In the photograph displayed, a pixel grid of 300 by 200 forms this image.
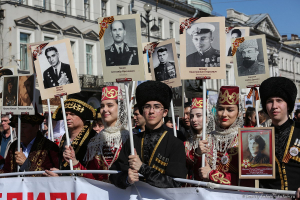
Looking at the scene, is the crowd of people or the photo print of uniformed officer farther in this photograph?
the photo print of uniformed officer

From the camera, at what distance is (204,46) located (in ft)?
14.8

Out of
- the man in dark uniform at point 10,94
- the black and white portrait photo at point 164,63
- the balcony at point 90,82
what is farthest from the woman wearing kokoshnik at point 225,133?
the balcony at point 90,82

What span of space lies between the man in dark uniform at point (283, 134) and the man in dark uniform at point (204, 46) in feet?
2.47

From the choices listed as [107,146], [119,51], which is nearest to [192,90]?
[107,146]

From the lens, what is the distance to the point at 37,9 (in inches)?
1005

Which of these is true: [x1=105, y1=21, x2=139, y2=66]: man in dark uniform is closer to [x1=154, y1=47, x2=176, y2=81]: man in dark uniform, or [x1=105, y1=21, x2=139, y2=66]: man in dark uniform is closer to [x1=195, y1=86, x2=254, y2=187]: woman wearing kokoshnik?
[x1=195, y1=86, x2=254, y2=187]: woman wearing kokoshnik

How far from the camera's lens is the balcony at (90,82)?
28.4 metres

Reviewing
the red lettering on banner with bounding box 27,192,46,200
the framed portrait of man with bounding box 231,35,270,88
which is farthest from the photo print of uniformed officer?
the framed portrait of man with bounding box 231,35,270,88

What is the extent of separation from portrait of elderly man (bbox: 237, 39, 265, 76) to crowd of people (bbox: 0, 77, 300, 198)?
732mm

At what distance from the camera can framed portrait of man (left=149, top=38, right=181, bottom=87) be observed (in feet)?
19.2

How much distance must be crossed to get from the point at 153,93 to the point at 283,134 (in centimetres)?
117

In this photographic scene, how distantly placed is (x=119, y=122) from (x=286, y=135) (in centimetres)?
217

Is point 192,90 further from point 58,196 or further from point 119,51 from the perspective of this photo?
point 58,196

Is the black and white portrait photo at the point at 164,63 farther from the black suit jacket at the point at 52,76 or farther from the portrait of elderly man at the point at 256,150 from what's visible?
the portrait of elderly man at the point at 256,150
